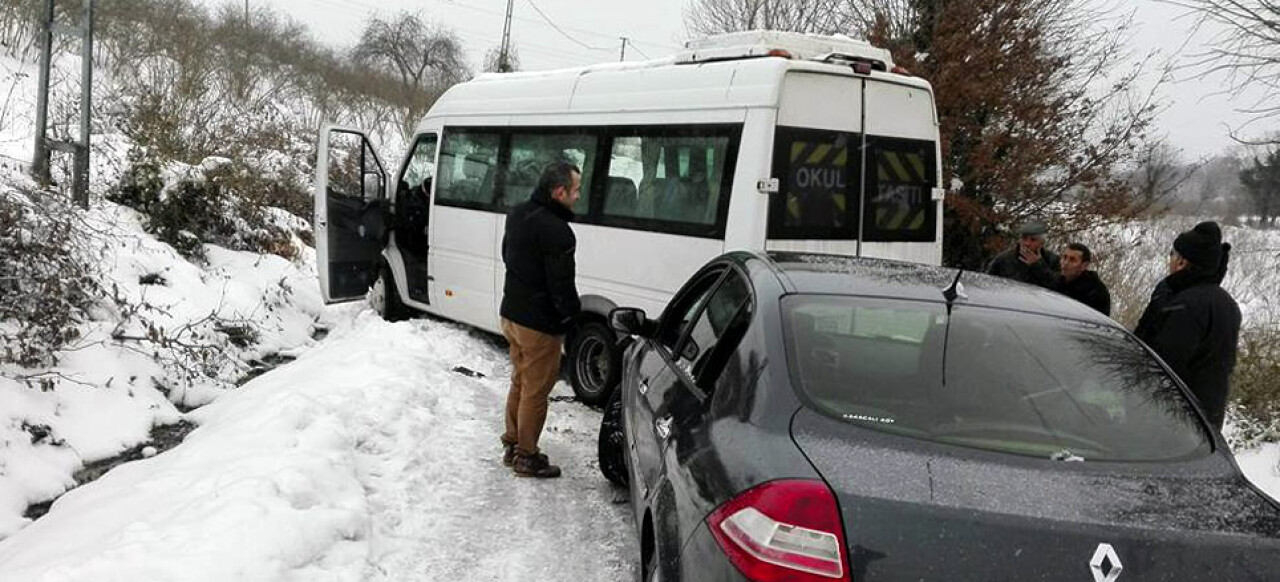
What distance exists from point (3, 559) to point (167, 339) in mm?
3374

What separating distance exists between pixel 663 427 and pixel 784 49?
12.0 feet

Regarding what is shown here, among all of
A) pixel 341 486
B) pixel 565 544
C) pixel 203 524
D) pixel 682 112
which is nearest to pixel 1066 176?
pixel 682 112

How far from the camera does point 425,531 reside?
4062 mm

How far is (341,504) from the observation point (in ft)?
13.1

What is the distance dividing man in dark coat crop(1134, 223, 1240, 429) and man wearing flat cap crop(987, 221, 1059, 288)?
72.8 inches

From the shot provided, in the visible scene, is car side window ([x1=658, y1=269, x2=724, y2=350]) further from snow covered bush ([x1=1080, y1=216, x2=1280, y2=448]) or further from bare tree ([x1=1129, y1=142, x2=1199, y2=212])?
bare tree ([x1=1129, y1=142, x2=1199, y2=212])

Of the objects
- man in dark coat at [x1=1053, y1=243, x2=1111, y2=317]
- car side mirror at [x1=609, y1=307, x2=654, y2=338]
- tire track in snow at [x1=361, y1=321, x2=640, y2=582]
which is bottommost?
tire track in snow at [x1=361, y1=321, x2=640, y2=582]

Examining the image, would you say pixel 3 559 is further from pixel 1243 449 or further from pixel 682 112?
pixel 1243 449

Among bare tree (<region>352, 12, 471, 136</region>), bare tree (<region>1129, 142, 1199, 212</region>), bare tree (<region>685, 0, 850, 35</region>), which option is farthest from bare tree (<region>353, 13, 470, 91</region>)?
bare tree (<region>1129, 142, 1199, 212</region>)

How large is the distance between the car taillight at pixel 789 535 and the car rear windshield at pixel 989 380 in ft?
1.34

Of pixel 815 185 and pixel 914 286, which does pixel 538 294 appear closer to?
pixel 815 185

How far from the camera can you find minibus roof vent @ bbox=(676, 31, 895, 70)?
5738mm

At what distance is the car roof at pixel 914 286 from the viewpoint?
2.96m

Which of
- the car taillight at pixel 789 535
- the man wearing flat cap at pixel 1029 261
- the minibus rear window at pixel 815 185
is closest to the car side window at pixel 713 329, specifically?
the car taillight at pixel 789 535
